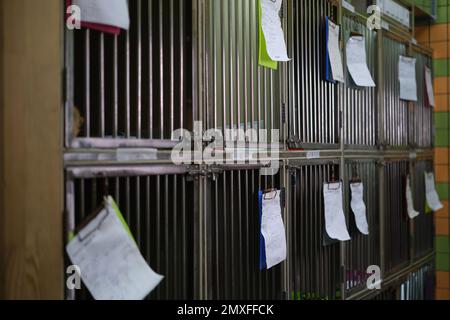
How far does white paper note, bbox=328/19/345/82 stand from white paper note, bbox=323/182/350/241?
0.41m

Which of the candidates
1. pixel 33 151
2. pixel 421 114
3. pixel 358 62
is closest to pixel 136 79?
pixel 33 151

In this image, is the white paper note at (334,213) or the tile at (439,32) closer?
the white paper note at (334,213)

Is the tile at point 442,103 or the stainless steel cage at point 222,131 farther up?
the tile at point 442,103

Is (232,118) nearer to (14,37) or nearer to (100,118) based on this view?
(100,118)

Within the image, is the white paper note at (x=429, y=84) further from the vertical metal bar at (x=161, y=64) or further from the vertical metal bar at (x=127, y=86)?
the vertical metal bar at (x=127, y=86)

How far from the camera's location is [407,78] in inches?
105

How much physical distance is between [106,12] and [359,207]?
1425mm

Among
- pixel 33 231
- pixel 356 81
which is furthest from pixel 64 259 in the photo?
pixel 356 81

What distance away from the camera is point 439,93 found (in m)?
3.33

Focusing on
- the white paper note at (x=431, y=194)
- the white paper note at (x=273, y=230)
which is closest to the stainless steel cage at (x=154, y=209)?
the white paper note at (x=273, y=230)

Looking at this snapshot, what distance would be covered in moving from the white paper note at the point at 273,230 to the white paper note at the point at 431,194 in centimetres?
165

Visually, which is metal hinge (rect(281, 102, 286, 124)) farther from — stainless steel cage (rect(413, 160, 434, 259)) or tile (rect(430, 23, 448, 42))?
tile (rect(430, 23, 448, 42))

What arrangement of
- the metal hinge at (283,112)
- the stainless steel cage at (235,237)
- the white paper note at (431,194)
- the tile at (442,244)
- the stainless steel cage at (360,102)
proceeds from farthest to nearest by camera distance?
the tile at (442,244)
the white paper note at (431,194)
the stainless steel cage at (360,102)
the metal hinge at (283,112)
the stainless steel cage at (235,237)

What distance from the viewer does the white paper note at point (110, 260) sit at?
1009mm
